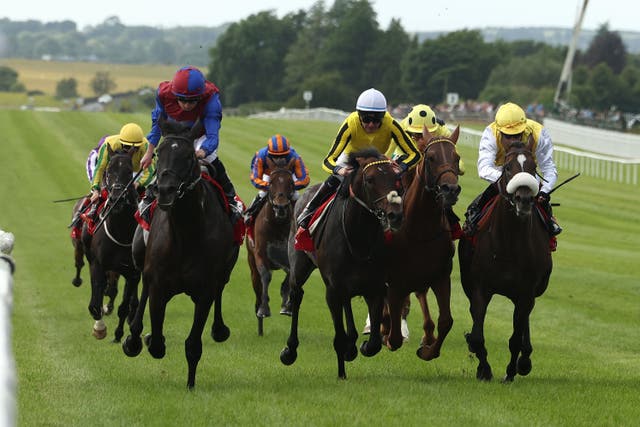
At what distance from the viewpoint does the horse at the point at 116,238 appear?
12258mm

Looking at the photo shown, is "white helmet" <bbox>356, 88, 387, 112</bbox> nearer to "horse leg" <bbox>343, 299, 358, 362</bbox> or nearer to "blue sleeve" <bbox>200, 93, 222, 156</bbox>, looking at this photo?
"blue sleeve" <bbox>200, 93, 222, 156</bbox>

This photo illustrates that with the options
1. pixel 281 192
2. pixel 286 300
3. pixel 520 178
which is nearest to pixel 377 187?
pixel 520 178

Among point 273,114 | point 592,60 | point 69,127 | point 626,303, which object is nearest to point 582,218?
point 626,303

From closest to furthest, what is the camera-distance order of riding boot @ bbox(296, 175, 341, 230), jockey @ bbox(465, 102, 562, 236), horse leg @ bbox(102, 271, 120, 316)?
jockey @ bbox(465, 102, 562, 236) → riding boot @ bbox(296, 175, 341, 230) → horse leg @ bbox(102, 271, 120, 316)

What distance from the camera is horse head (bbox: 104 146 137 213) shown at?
12180mm

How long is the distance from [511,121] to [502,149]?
0.34 meters

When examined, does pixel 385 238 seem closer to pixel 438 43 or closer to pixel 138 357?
pixel 138 357

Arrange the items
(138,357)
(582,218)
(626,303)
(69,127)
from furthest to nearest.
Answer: (69,127) < (582,218) < (626,303) < (138,357)

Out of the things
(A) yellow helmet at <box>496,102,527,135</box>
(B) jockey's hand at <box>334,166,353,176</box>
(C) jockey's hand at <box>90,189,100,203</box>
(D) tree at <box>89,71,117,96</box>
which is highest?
(A) yellow helmet at <box>496,102,527,135</box>

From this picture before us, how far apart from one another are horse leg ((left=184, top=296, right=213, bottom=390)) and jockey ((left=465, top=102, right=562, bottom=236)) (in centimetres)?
239

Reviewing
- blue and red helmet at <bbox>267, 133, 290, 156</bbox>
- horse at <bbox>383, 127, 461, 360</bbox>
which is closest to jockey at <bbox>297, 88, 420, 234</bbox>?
horse at <bbox>383, 127, 461, 360</bbox>

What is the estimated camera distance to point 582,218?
98.4 feet

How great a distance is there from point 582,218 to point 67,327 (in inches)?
723

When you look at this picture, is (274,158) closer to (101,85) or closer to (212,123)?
(212,123)
